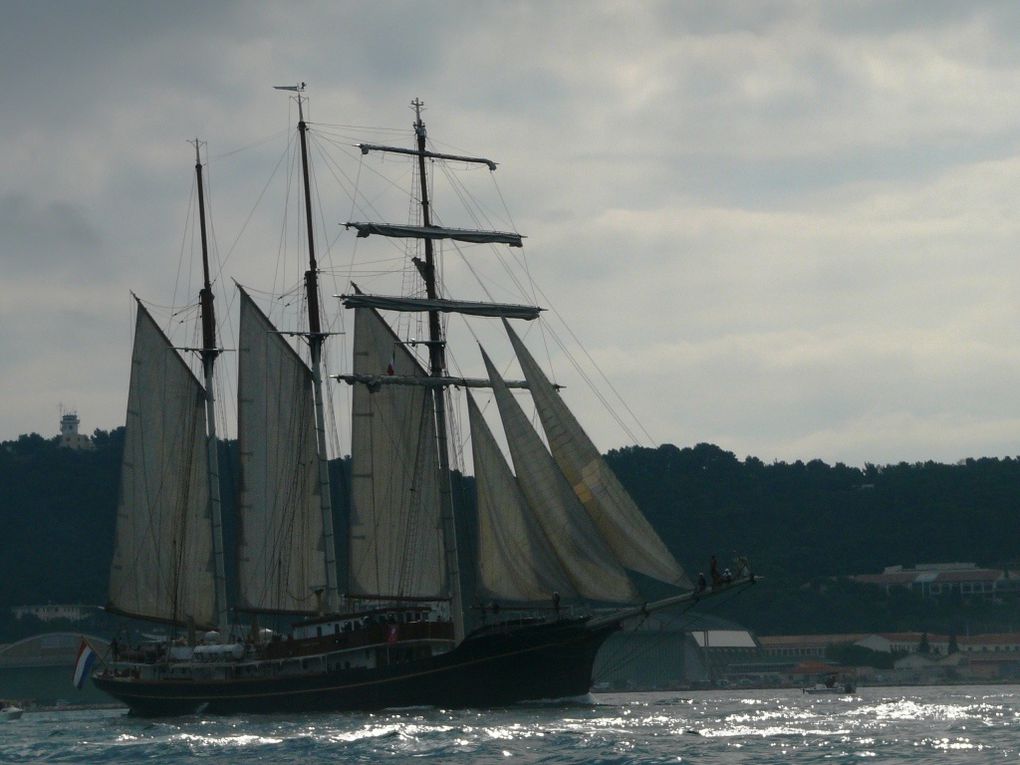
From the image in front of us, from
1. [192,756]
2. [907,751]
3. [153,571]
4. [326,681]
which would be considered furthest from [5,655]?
[907,751]

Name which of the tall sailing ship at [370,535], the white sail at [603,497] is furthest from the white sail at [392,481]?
the white sail at [603,497]

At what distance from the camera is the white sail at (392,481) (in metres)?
81.7

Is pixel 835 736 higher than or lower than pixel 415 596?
lower

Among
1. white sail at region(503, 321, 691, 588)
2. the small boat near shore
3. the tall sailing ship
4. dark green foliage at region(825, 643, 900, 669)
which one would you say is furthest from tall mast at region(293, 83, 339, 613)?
dark green foliage at region(825, 643, 900, 669)

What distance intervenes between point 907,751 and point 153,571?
42310mm

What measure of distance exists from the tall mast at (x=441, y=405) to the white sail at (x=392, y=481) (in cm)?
34

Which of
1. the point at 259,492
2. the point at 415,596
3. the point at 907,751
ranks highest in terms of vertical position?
the point at 259,492

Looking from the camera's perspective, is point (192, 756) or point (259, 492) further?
point (259, 492)

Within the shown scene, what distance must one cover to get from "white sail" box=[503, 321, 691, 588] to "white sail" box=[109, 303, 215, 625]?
21521 mm

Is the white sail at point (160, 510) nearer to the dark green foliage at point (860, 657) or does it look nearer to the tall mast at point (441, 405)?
the tall mast at point (441, 405)

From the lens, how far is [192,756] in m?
60.6

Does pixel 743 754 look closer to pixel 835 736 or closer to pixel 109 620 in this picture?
pixel 835 736

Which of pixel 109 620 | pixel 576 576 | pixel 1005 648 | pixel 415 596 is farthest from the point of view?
pixel 109 620

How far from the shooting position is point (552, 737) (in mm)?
62531
